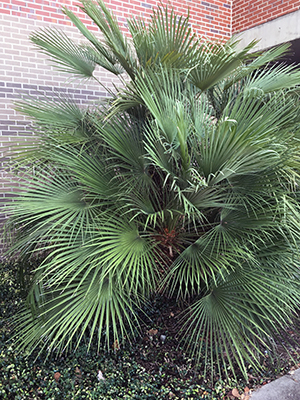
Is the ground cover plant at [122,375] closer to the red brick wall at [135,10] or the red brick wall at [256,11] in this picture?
the red brick wall at [135,10]

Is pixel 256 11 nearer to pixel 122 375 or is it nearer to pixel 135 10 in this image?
pixel 135 10

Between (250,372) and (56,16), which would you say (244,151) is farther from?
(56,16)

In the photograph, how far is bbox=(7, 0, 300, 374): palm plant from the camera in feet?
7.10

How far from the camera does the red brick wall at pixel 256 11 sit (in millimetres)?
5463

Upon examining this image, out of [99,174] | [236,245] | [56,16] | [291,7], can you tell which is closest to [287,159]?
[236,245]

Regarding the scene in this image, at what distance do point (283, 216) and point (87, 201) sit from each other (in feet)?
5.04

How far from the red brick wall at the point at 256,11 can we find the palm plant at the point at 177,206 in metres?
3.25

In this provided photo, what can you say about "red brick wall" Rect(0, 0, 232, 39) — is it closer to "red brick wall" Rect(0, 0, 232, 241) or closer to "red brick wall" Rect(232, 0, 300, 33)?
"red brick wall" Rect(0, 0, 232, 241)

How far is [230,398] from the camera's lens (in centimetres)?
232

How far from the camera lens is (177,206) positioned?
259 cm

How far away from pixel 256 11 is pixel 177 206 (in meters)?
5.18

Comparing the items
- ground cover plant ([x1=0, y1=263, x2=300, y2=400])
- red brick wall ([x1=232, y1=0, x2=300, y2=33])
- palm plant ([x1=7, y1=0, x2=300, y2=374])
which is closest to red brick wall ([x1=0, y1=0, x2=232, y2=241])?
palm plant ([x1=7, y1=0, x2=300, y2=374])

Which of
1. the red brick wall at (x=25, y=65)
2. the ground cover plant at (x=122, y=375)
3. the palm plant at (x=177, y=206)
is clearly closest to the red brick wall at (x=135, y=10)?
the red brick wall at (x=25, y=65)

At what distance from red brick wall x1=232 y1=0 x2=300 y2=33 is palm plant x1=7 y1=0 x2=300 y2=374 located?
3247 mm
